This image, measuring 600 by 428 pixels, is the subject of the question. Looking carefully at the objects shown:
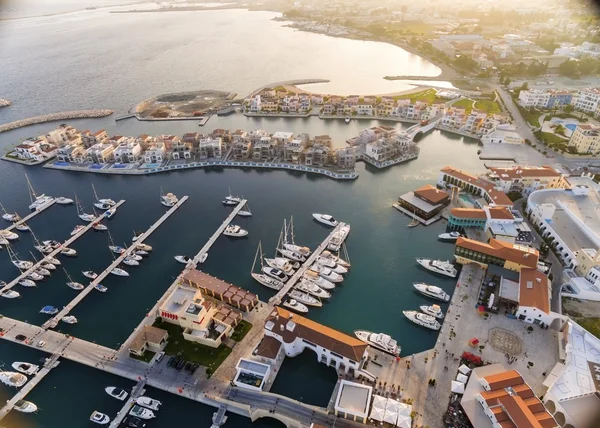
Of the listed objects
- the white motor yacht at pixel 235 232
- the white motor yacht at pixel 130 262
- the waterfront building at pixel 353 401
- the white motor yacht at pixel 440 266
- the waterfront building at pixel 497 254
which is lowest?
the white motor yacht at pixel 130 262

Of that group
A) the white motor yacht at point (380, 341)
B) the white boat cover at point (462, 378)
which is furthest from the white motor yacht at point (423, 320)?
the white boat cover at point (462, 378)

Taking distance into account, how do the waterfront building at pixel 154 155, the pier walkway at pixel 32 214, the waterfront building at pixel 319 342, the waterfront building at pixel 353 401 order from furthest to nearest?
the waterfront building at pixel 154 155
the pier walkway at pixel 32 214
the waterfront building at pixel 319 342
the waterfront building at pixel 353 401

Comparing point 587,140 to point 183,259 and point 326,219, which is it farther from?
point 183,259

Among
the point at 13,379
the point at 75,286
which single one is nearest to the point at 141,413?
the point at 13,379

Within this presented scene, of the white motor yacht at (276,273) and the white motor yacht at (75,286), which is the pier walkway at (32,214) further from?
the white motor yacht at (276,273)

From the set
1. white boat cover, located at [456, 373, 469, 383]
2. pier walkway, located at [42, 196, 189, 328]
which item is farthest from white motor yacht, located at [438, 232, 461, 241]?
pier walkway, located at [42, 196, 189, 328]

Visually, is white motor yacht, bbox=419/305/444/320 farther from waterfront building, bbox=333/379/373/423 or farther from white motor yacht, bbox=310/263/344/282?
waterfront building, bbox=333/379/373/423
